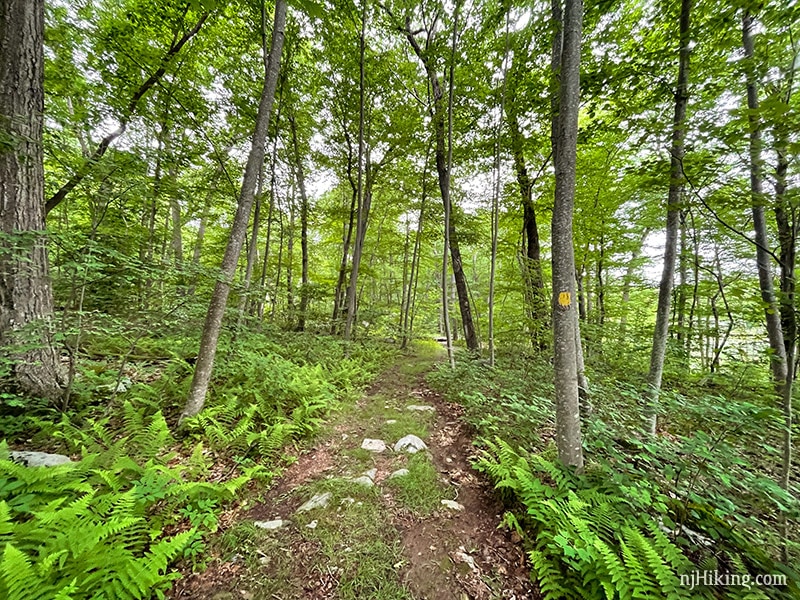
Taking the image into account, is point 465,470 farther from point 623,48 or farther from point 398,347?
point 398,347

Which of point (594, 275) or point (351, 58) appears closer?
point (351, 58)

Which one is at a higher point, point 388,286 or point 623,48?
point 623,48

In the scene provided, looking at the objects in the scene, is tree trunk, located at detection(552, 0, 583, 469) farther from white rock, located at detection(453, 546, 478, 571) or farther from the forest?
white rock, located at detection(453, 546, 478, 571)

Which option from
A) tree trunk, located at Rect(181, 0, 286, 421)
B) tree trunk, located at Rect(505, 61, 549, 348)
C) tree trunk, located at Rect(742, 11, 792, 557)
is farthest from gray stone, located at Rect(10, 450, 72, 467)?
tree trunk, located at Rect(505, 61, 549, 348)

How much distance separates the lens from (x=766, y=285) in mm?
3684

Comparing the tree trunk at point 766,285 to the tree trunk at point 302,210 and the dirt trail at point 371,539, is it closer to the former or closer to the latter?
the dirt trail at point 371,539

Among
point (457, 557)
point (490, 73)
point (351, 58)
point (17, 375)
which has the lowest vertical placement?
point (457, 557)

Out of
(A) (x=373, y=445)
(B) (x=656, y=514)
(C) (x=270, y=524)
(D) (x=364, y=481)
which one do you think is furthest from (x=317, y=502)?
(B) (x=656, y=514)

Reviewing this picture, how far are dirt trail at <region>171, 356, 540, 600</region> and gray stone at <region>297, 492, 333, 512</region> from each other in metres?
0.05

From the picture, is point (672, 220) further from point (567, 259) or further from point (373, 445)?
point (373, 445)

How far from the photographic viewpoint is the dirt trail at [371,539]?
216cm

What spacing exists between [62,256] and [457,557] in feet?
17.8

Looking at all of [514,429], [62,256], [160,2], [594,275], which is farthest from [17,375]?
[594,275]

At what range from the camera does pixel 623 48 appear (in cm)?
483
